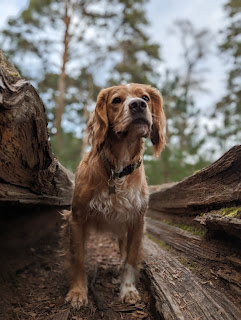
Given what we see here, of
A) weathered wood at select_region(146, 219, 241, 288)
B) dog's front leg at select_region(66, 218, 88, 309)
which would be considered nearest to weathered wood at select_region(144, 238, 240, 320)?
weathered wood at select_region(146, 219, 241, 288)

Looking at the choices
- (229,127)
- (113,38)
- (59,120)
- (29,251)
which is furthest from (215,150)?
(113,38)

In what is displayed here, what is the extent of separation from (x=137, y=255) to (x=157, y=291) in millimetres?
769

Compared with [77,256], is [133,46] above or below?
above

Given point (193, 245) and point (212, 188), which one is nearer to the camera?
point (212, 188)

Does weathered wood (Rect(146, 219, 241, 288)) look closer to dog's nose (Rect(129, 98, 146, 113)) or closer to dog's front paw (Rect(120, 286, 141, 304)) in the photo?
dog's front paw (Rect(120, 286, 141, 304))

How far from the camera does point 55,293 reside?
282cm

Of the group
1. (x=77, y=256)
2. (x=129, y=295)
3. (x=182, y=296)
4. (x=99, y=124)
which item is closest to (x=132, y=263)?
(x=129, y=295)

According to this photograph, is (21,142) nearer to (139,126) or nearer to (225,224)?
(139,126)

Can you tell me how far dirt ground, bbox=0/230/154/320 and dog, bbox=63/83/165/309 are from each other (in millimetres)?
134

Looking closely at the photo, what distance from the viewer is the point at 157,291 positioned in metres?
2.13

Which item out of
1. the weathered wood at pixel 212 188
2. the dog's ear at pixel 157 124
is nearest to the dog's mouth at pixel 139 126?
the dog's ear at pixel 157 124

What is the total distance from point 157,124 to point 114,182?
843 mm

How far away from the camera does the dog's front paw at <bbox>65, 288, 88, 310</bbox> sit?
2.49 metres

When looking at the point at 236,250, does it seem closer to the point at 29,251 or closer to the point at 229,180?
the point at 229,180
